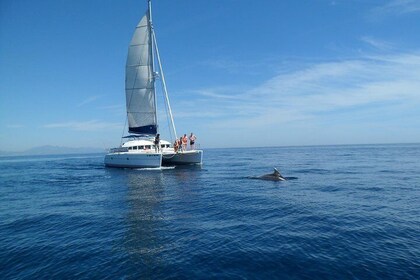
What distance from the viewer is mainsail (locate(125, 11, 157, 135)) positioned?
4847 centimetres

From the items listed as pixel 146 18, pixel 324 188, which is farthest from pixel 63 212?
pixel 146 18

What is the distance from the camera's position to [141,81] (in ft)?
160

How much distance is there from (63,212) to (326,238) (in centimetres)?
1442

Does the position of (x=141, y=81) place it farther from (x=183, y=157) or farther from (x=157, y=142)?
(x=183, y=157)

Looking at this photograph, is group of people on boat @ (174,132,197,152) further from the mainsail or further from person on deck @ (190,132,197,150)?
the mainsail

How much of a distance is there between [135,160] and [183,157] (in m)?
6.59

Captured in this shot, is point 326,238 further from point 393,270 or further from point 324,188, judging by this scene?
point 324,188

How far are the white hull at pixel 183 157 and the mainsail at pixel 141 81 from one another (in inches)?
222

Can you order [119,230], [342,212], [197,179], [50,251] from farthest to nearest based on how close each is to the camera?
[197,179] < [342,212] < [119,230] < [50,251]

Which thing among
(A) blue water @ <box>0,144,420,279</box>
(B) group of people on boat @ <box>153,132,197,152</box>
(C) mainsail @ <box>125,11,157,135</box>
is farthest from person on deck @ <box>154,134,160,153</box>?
(A) blue water @ <box>0,144,420,279</box>

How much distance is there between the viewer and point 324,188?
24.6 metres

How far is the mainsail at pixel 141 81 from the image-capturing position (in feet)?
159

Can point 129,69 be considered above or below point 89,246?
above

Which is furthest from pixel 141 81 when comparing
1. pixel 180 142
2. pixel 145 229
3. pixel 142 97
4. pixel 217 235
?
pixel 217 235
